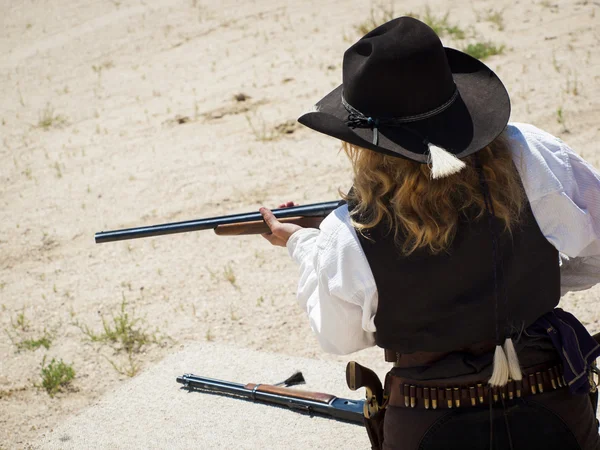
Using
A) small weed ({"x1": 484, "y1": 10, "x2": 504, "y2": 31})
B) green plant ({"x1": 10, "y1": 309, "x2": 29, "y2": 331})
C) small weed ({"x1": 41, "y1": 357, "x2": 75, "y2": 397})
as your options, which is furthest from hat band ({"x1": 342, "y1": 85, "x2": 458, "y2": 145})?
small weed ({"x1": 484, "y1": 10, "x2": 504, "y2": 31})

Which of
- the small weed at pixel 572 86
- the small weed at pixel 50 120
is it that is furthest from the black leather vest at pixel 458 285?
the small weed at pixel 50 120

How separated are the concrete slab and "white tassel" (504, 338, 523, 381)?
134 centimetres

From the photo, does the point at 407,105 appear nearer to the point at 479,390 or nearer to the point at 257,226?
the point at 479,390

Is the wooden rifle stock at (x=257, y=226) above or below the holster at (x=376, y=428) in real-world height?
above

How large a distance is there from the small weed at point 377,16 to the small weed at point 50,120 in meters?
3.55

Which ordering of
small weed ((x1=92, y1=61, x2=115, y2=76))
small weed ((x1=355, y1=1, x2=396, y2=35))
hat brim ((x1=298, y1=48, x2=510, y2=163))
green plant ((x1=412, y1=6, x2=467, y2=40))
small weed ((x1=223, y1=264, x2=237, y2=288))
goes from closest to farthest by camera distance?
1. hat brim ((x1=298, y1=48, x2=510, y2=163))
2. small weed ((x1=223, y1=264, x2=237, y2=288))
3. green plant ((x1=412, y1=6, x2=467, y2=40))
4. small weed ((x1=355, y1=1, x2=396, y2=35))
5. small weed ((x1=92, y1=61, x2=115, y2=76))

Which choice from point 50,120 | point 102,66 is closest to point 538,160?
point 50,120

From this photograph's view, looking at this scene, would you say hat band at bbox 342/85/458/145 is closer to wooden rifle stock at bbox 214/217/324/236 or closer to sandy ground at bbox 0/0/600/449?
wooden rifle stock at bbox 214/217/324/236

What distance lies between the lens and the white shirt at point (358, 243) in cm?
186

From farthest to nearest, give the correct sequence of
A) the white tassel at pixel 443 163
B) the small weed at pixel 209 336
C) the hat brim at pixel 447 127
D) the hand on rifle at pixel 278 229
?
the small weed at pixel 209 336, the hand on rifle at pixel 278 229, the hat brim at pixel 447 127, the white tassel at pixel 443 163

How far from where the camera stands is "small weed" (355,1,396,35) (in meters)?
8.66

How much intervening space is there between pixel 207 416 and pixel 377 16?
22.3 ft

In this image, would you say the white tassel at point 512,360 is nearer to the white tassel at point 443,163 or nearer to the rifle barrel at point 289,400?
the white tassel at point 443,163

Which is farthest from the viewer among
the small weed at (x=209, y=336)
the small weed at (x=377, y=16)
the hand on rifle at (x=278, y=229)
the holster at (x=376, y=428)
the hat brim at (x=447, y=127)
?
the small weed at (x=377, y=16)
